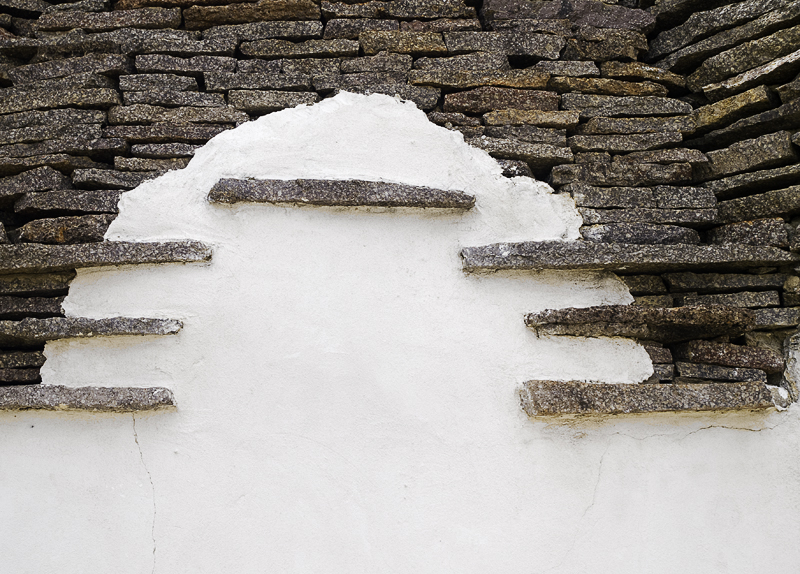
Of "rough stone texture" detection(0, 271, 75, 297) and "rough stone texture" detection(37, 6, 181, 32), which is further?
"rough stone texture" detection(37, 6, 181, 32)

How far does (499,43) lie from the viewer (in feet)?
8.87

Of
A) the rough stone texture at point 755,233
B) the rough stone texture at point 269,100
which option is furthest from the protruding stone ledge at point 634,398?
the rough stone texture at point 269,100

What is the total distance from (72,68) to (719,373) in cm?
302

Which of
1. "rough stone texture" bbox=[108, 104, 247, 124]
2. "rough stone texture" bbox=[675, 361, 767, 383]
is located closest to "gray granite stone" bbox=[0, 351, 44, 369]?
"rough stone texture" bbox=[108, 104, 247, 124]

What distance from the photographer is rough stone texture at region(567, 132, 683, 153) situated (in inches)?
102

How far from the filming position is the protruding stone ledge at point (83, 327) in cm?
221

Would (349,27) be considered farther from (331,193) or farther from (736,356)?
(736,356)

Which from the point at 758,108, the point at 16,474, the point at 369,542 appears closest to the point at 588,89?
the point at 758,108

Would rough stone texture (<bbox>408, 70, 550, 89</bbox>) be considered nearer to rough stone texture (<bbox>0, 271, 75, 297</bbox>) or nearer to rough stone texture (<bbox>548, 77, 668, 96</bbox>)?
rough stone texture (<bbox>548, 77, 668, 96</bbox>)

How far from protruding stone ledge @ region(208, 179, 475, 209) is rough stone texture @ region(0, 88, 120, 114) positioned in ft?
2.31

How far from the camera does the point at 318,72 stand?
2611mm

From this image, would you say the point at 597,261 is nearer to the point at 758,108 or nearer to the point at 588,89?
→ the point at 588,89

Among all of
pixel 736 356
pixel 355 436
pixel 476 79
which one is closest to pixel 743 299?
pixel 736 356

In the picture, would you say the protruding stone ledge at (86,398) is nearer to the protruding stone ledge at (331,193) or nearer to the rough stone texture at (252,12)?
the protruding stone ledge at (331,193)
